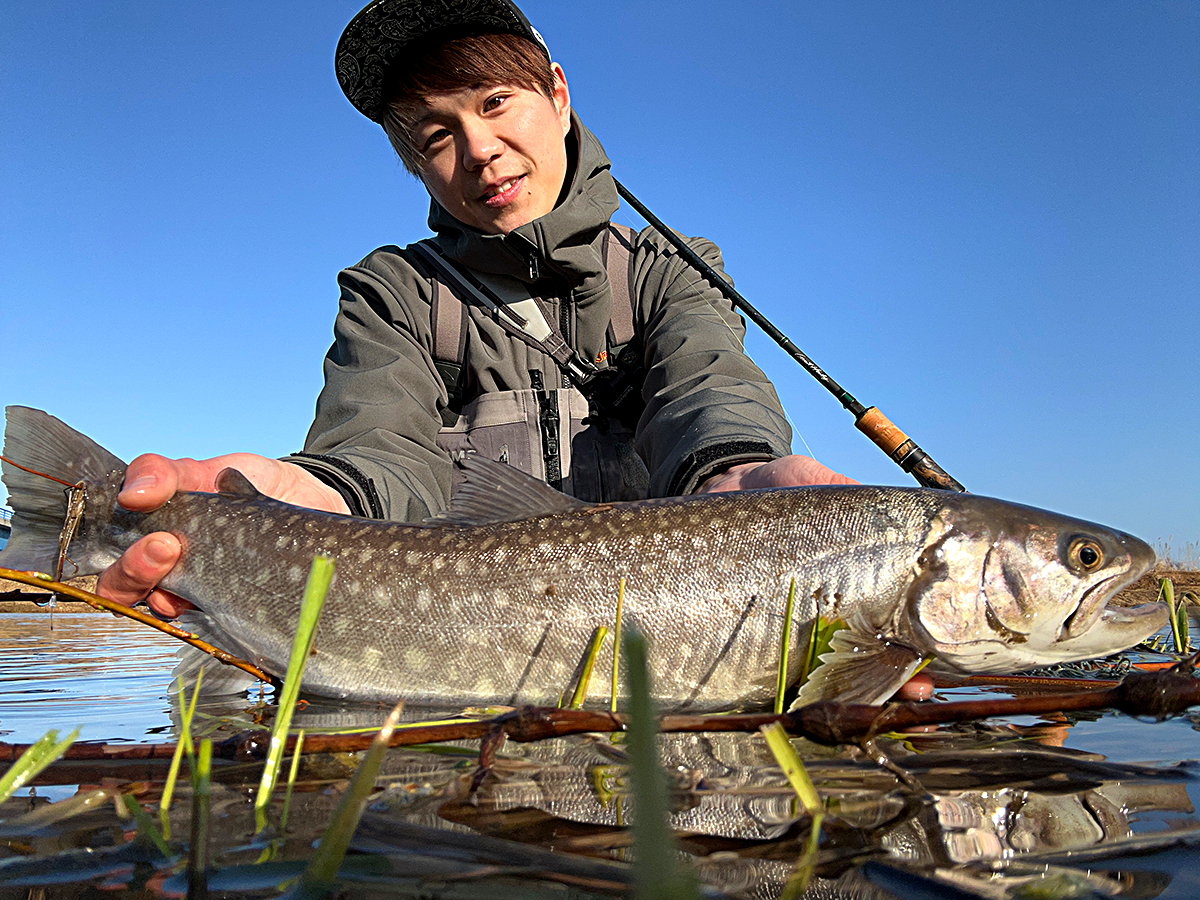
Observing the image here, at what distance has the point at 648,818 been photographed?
52cm

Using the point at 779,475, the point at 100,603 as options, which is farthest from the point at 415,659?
the point at 779,475

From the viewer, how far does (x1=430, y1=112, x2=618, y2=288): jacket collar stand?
5332mm

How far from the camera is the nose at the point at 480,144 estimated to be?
5.15 m

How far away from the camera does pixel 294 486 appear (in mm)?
3977

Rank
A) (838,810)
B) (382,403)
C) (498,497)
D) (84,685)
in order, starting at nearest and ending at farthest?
(838,810) < (498,497) < (84,685) < (382,403)

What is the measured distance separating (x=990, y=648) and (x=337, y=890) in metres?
2.23

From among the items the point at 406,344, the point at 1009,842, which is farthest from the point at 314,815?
the point at 406,344

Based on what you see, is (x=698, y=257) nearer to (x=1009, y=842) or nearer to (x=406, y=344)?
(x=406, y=344)

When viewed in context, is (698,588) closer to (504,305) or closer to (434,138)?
(504,305)

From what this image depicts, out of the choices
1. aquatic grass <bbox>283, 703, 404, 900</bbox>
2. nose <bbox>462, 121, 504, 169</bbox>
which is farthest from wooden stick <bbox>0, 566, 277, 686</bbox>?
nose <bbox>462, 121, 504, 169</bbox>

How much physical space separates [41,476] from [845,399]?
4835 mm

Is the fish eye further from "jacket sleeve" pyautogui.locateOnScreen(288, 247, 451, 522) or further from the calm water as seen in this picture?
"jacket sleeve" pyautogui.locateOnScreen(288, 247, 451, 522)

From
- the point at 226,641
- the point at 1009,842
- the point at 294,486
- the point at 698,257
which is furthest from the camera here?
the point at 698,257

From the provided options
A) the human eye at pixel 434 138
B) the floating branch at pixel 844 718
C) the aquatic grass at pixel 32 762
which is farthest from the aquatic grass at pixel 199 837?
the human eye at pixel 434 138
